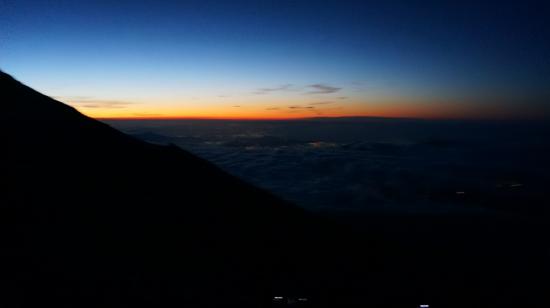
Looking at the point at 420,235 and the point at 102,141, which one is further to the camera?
the point at 420,235

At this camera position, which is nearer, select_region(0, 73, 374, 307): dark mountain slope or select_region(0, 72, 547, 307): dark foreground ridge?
select_region(0, 73, 374, 307): dark mountain slope

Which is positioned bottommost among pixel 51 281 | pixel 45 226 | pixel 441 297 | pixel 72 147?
pixel 441 297

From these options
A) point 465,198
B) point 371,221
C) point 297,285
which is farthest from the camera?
point 465,198

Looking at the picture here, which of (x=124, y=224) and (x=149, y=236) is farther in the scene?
(x=149, y=236)

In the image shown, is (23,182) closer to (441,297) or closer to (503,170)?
(441,297)

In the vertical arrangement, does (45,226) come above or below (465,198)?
above

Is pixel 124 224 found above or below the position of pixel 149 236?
above

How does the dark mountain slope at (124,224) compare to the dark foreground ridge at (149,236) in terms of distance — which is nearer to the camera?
the dark mountain slope at (124,224)

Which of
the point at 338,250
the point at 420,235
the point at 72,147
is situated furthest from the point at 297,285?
the point at 420,235
